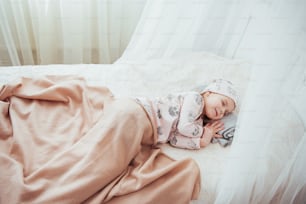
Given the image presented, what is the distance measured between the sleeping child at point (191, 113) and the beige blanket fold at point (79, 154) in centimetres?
7

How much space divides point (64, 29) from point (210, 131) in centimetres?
122

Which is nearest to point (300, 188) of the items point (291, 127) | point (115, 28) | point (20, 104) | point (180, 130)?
point (291, 127)

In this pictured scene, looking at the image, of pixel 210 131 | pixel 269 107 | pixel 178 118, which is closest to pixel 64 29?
pixel 178 118

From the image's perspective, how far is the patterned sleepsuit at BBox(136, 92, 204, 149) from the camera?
3.71 feet

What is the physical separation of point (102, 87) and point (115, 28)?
2.50 ft

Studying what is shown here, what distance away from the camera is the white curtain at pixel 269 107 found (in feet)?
2.46

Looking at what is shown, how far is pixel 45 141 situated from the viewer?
1010 millimetres

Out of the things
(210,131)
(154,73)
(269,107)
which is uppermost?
(269,107)

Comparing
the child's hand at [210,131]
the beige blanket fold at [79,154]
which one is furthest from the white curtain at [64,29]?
the child's hand at [210,131]

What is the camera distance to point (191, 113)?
117 cm

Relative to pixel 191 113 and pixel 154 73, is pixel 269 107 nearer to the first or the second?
pixel 191 113

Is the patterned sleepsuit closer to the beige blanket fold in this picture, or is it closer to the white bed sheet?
the beige blanket fold

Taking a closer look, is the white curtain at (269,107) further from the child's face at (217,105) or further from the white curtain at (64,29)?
the white curtain at (64,29)

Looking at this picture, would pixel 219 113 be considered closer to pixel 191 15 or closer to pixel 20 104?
pixel 191 15
